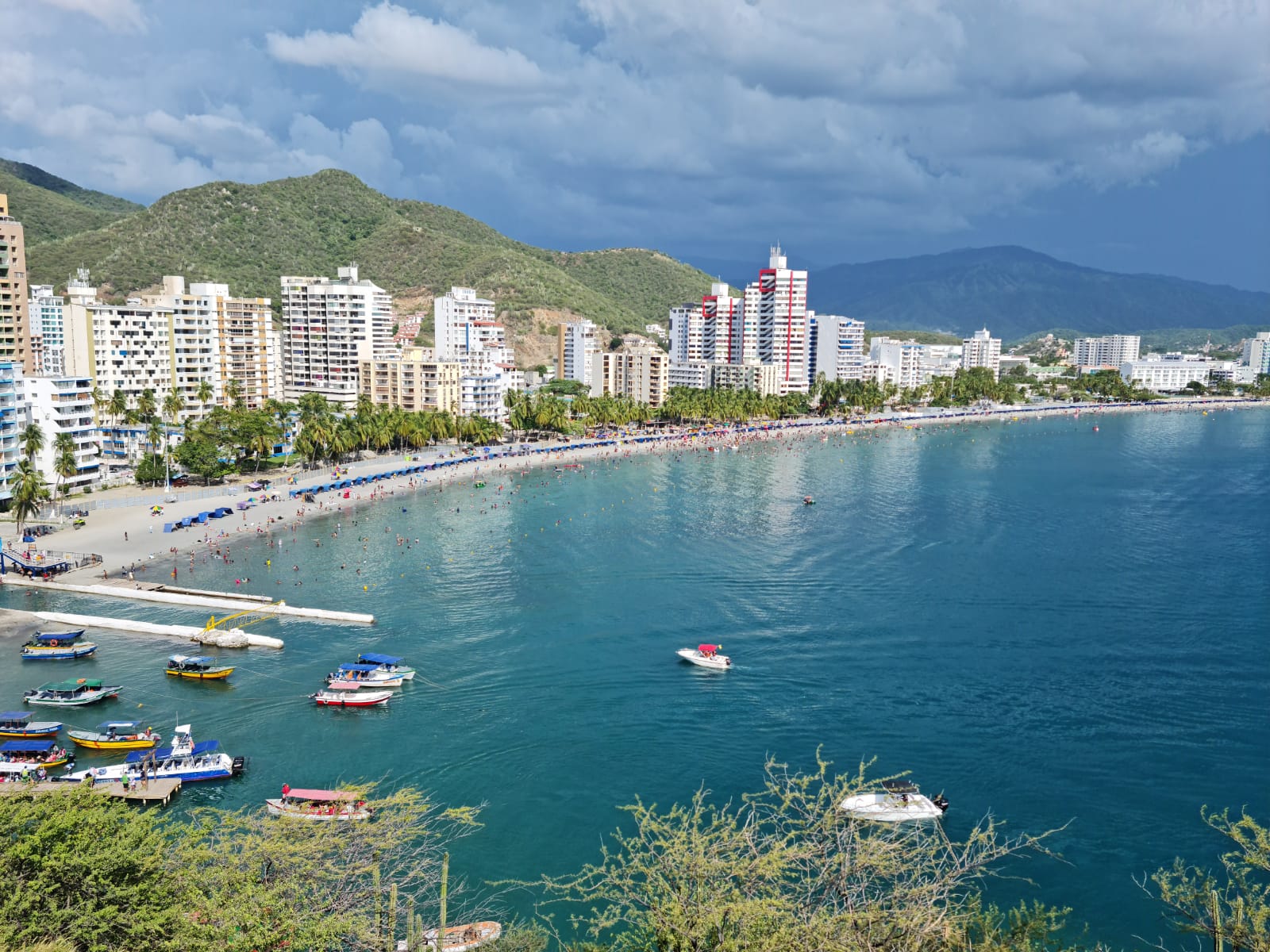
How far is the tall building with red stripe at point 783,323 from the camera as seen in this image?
151 metres

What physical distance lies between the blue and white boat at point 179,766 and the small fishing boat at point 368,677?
19.5 ft

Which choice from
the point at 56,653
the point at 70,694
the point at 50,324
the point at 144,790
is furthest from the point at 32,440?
the point at 144,790

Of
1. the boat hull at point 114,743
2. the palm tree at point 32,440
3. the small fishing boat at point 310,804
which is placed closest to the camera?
the small fishing boat at point 310,804

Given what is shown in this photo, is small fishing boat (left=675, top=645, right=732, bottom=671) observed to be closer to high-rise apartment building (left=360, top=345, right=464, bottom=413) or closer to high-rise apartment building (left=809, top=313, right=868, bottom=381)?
high-rise apartment building (left=360, top=345, right=464, bottom=413)

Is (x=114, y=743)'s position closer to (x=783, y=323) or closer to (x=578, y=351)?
(x=578, y=351)

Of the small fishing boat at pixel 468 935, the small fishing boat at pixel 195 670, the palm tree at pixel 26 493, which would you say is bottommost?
the small fishing boat at pixel 468 935

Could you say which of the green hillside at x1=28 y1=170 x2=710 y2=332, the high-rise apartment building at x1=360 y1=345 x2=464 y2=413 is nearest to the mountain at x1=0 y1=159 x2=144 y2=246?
the green hillside at x1=28 y1=170 x2=710 y2=332

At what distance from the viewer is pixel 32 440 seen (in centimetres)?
6078

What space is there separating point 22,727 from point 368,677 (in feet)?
38.4

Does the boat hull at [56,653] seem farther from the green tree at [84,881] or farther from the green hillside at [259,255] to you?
the green hillside at [259,255]

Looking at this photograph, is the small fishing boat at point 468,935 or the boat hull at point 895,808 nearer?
the small fishing boat at point 468,935

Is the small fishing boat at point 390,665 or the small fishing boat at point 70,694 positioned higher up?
the small fishing boat at point 390,665

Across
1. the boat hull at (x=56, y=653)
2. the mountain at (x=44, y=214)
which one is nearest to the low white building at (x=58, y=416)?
the boat hull at (x=56, y=653)

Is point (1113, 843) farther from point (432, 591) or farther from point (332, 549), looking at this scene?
point (332, 549)
